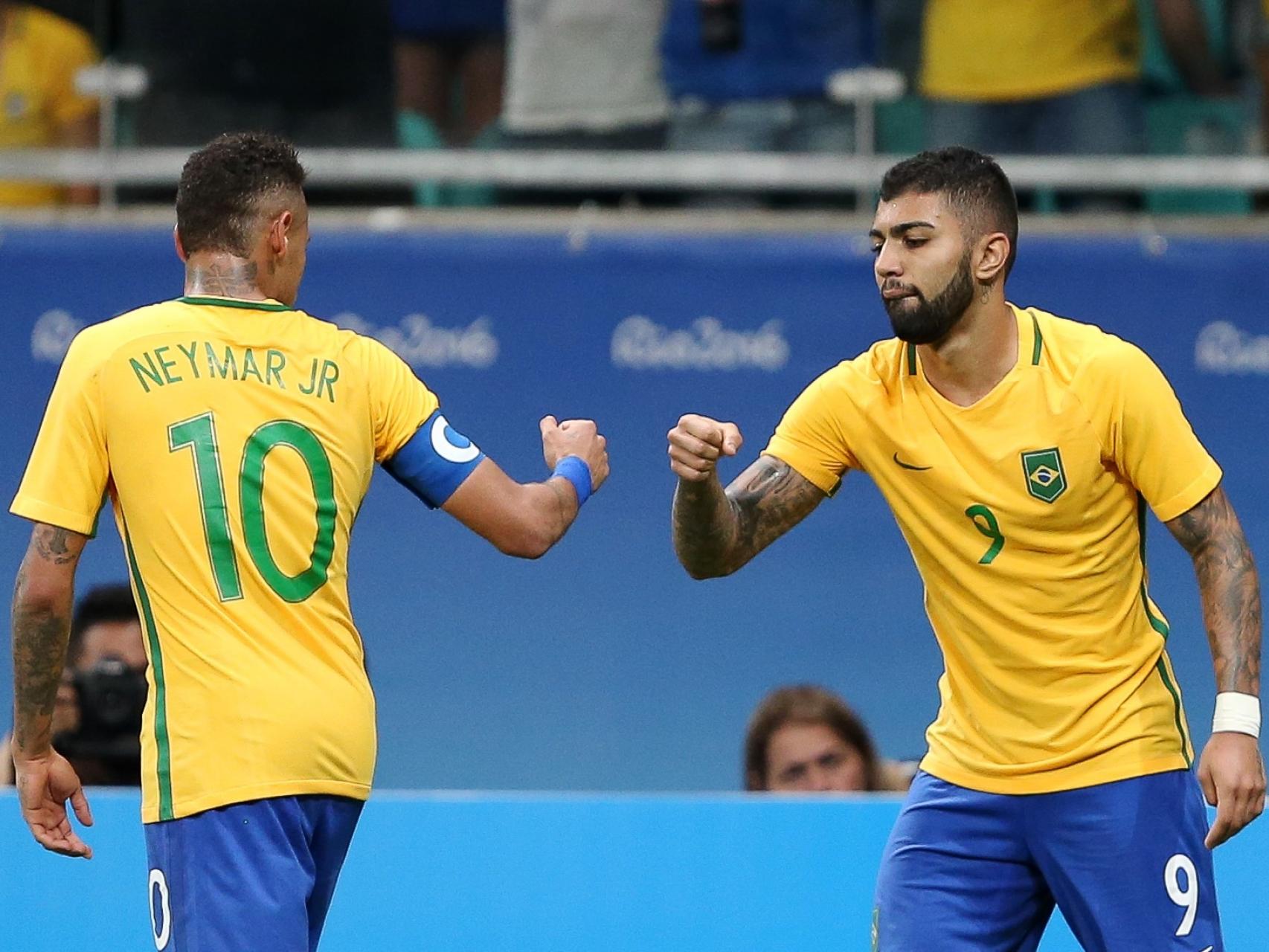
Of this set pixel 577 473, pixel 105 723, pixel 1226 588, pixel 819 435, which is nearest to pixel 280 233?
pixel 577 473

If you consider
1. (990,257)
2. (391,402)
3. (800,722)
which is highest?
(990,257)

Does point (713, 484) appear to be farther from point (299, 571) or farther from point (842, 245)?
Result: point (842, 245)

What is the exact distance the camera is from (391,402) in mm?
3566

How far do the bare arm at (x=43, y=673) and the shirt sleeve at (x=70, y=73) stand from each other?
12.7 feet

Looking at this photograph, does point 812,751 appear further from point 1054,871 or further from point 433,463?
point 433,463

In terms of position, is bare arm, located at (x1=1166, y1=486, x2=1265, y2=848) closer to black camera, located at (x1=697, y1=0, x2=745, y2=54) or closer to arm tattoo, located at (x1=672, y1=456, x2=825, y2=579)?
arm tattoo, located at (x1=672, y1=456, x2=825, y2=579)

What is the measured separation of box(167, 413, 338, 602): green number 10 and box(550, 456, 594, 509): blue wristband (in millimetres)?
576

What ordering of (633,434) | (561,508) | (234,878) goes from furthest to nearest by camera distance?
(633,434)
(561,508)
(234,878)

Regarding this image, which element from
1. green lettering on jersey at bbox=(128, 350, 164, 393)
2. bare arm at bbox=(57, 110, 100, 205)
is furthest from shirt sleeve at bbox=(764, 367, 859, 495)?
bare arm at bbox=(57, 110, 100, 205)

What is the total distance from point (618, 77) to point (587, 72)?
11 centimetres

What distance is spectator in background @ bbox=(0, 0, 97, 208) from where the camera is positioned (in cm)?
694

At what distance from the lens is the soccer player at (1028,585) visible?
369cm

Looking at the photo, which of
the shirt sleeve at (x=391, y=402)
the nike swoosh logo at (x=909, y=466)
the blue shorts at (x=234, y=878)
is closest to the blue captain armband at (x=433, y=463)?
the shirt sleeve at (x=391, y=402)

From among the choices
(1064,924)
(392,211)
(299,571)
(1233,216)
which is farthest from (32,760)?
(1233,216)
